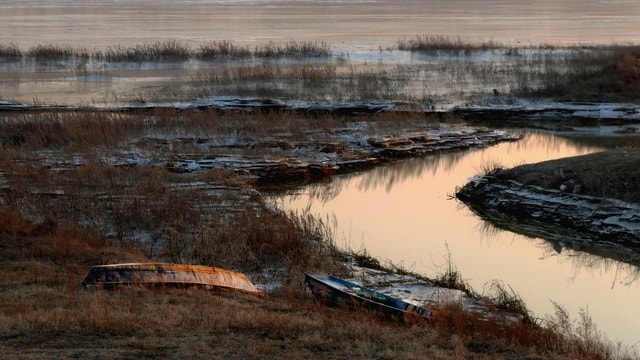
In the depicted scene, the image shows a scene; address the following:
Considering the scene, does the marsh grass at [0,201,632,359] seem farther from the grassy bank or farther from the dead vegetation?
the grassy bank

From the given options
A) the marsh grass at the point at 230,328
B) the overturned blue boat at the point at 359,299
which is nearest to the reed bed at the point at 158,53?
the marsh grass at the point at 230,328

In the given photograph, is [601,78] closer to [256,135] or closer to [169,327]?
[256,135]

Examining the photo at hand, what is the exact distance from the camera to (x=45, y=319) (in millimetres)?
9141

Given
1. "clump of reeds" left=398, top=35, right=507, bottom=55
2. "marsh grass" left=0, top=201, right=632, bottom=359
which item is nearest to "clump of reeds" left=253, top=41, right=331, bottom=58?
"clump of reeds" left=398, top=35, right=507, bottom=55

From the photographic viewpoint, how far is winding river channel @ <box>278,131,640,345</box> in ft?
45.9

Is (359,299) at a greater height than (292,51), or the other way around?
(292,51)

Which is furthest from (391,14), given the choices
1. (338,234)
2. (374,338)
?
(374,338)

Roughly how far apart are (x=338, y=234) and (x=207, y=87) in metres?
19.5

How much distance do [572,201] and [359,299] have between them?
29.5ft

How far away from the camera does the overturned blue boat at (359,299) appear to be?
34.3 ft

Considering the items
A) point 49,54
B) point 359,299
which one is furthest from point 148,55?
point 359,299

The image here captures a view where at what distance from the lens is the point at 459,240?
17.7 meters

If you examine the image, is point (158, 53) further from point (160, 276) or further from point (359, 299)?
point (359, 299)

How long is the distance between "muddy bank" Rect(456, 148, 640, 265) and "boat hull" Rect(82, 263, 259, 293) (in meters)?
8.05
